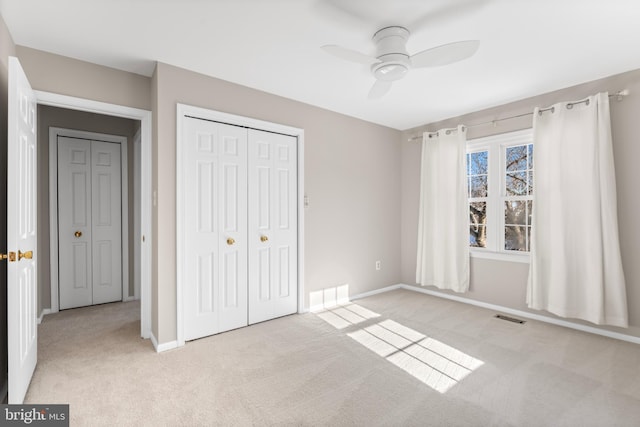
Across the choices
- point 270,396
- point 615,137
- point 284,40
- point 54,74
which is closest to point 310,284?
point 270,396

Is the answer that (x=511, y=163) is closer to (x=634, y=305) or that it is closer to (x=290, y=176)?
(x=634, y=305)

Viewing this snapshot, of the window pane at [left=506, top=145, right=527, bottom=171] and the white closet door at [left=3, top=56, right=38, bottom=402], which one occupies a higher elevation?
the window pane at [left=506, top=145, right=527, bottom=171]

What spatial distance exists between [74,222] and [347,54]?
3.85 metres

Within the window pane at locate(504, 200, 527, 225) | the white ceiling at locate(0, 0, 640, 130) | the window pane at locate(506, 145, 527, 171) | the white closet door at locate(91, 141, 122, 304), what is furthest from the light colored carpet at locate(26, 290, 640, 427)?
the white ceiling at locate(0, 0, 640, 130)

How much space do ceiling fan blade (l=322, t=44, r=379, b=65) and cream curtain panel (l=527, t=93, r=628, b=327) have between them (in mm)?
2351

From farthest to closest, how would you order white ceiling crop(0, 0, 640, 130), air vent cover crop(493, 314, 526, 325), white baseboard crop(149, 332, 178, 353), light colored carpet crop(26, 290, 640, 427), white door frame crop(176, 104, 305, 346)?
1. air vent cover crop(493, 314, 526, 325)
2. white door frame crop(176, 104, 305, 346)
3. white baseboard crop(149, 332, 178, 353)
4. white ceiling crop(0, 0, 640, 130)
5. light colored carpet crop(26, 290, 640, 427)

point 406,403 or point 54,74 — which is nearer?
point 406,403

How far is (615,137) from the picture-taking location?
3.00 metres

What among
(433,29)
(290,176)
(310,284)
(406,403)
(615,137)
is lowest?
(406,403)

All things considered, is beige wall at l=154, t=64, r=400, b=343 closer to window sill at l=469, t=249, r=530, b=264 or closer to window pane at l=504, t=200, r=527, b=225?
window sill at l=469, t=249, r=530, b=264

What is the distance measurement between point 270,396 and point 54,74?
3043mm

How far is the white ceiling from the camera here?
2.00m

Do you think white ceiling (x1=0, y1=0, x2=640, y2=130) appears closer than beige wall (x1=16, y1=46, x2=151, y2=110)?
Yes

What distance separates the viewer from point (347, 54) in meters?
2.10
